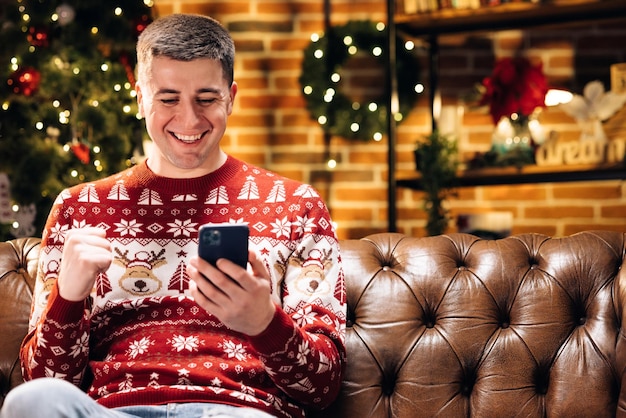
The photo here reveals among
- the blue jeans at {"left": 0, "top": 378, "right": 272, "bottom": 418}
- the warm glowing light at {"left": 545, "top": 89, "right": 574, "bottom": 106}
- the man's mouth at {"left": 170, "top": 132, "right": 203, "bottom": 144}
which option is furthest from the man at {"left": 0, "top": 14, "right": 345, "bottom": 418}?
the warm glowing light at {"left": 545, "top": 89, "right": 574, "bottom": 106}

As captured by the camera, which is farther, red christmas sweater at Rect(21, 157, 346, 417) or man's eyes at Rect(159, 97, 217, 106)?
man's eyes at Rect(159, 97, 217, 106)

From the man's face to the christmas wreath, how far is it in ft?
6.39

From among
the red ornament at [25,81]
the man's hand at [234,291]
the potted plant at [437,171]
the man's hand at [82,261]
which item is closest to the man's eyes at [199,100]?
the man's hand at [82,261]

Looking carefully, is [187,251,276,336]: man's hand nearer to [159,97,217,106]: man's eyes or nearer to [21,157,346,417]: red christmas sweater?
[21,157,346,417]: red christmas sweater

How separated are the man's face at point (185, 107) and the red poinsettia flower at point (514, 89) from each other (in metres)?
1.79

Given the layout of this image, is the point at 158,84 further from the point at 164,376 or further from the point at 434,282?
the point at 434,282

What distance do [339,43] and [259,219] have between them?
2098 mm

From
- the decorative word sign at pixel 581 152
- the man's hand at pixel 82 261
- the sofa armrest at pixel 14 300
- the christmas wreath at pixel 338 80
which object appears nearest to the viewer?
the man's hand at pixel 82 261

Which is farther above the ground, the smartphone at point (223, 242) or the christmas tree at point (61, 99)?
the christmas tree at point (61, 99)

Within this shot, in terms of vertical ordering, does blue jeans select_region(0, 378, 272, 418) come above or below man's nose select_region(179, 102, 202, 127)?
below

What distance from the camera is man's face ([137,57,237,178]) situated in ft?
6.08

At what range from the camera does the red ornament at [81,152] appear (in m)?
3.77

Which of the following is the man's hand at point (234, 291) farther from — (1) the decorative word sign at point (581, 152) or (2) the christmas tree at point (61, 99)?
(2) the christmas tree at point (61, 99)

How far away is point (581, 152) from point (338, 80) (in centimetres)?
111
